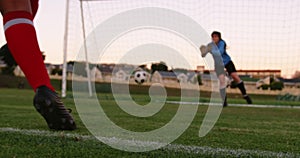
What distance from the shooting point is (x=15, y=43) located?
2471 mm

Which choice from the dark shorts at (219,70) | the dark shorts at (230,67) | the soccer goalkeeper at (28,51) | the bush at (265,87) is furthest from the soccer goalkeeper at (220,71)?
the bush at (265,87)

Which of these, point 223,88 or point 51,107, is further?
point 223,88

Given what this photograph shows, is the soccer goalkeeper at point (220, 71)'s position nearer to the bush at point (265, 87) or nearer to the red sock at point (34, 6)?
the red sock at point (34, 6)

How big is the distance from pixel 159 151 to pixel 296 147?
825 millimetres

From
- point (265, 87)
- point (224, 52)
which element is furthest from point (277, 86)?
point (224, 52)

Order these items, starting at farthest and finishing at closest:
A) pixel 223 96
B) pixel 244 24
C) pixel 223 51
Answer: pixel 244 24 < pixel 223 51 < pixel 223 96

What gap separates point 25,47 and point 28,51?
0.09 ft

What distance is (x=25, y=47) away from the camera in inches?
97.0

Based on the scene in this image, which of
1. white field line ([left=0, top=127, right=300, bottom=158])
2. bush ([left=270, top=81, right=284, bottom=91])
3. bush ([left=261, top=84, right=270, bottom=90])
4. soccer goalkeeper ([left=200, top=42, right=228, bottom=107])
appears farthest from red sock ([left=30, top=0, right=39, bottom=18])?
bush ([left=270, top=81, right=284, bottom=91])

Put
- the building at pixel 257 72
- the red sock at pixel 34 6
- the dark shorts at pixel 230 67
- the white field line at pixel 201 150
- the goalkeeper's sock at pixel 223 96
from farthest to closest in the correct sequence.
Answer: the building at pixel 257 72
the dark shorts at pixel 230 67
the goalkeeper's sock at pixel 223 96
the red sock at pixel 34 6
the white field line at pixel 201 150

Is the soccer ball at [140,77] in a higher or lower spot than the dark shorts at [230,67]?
lower

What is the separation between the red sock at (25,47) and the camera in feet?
8.05

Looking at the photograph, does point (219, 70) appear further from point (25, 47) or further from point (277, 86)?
point (277, 86)

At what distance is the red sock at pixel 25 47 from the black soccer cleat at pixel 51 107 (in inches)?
3.4
